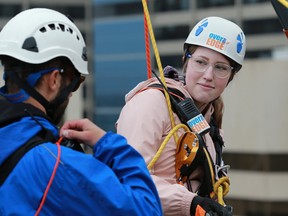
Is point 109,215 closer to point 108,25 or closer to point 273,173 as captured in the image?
point 273,173

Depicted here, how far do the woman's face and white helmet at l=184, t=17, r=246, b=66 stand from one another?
32mm

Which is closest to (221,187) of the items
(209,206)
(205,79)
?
(209,206)

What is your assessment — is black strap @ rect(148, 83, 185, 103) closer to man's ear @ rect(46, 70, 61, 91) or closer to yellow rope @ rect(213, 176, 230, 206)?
yellow rope @ rect(213, 176, 230, 206)

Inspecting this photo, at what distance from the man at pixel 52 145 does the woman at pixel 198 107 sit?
1.98 ft

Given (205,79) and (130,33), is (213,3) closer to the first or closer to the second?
(130,33)

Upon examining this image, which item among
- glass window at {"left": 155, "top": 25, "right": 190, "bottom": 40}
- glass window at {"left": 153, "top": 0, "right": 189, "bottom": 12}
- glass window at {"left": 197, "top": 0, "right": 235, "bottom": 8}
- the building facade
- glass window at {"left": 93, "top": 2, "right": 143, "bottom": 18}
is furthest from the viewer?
glass window at {"left": 93, "top": 2, "right": 143, "bottom": 18}

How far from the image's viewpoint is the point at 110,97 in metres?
42.3

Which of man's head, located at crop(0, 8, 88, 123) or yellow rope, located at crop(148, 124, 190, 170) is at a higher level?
man's head, located at crop(0, 8, 88, 123)

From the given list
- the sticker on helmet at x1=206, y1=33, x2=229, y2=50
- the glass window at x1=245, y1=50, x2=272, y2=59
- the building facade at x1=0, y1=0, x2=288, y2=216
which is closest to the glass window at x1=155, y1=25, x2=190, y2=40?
the building facade at x1=0, y1=0, x2=288, y2=216

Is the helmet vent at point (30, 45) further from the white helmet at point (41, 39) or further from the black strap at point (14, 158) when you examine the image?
the black strap at point (14, 158)

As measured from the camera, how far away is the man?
1563 mm

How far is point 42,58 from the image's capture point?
172 centimetres

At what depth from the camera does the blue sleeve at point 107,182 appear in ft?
5.13

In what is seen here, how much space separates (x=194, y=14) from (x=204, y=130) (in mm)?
41711
